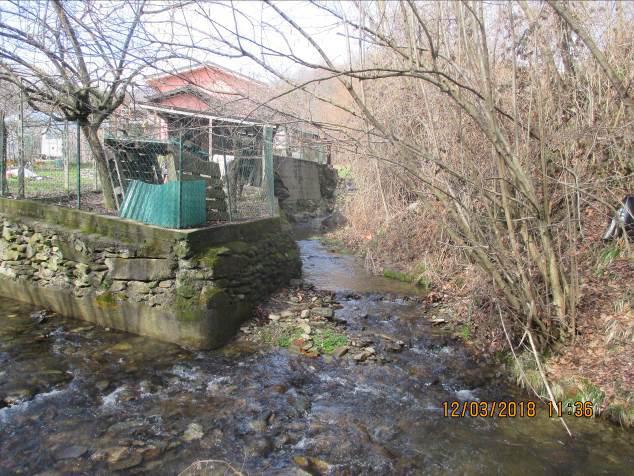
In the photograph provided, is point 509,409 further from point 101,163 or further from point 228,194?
point 101,163

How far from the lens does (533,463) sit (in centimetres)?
387

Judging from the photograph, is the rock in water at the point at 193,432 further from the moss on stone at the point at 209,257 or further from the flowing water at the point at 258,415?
the moss on stone at the point at 209,257

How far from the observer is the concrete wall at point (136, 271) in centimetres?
602

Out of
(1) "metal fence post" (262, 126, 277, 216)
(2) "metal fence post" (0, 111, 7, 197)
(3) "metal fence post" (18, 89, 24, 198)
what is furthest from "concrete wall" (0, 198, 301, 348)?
(1) "metal fence post" (262, 126, 277, 216)

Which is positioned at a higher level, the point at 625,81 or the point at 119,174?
the point at 625,81

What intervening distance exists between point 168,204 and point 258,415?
3.18m

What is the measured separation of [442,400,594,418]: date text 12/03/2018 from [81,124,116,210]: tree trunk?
22.5ft

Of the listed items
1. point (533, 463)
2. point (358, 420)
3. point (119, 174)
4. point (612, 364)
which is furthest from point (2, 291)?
point (612, 364)

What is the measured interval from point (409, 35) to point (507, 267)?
2710 mm

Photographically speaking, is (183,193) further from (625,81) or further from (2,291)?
(625,81)

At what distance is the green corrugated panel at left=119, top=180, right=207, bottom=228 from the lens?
6.28 m

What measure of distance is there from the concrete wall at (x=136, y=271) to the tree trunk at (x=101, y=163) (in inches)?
52.4

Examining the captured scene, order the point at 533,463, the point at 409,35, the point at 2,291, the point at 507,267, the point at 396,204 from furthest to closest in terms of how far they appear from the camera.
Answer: the point at 396,204 → the point at 2,291 → the point at 507,267 → the point at 409,35 → the point at 533,463
